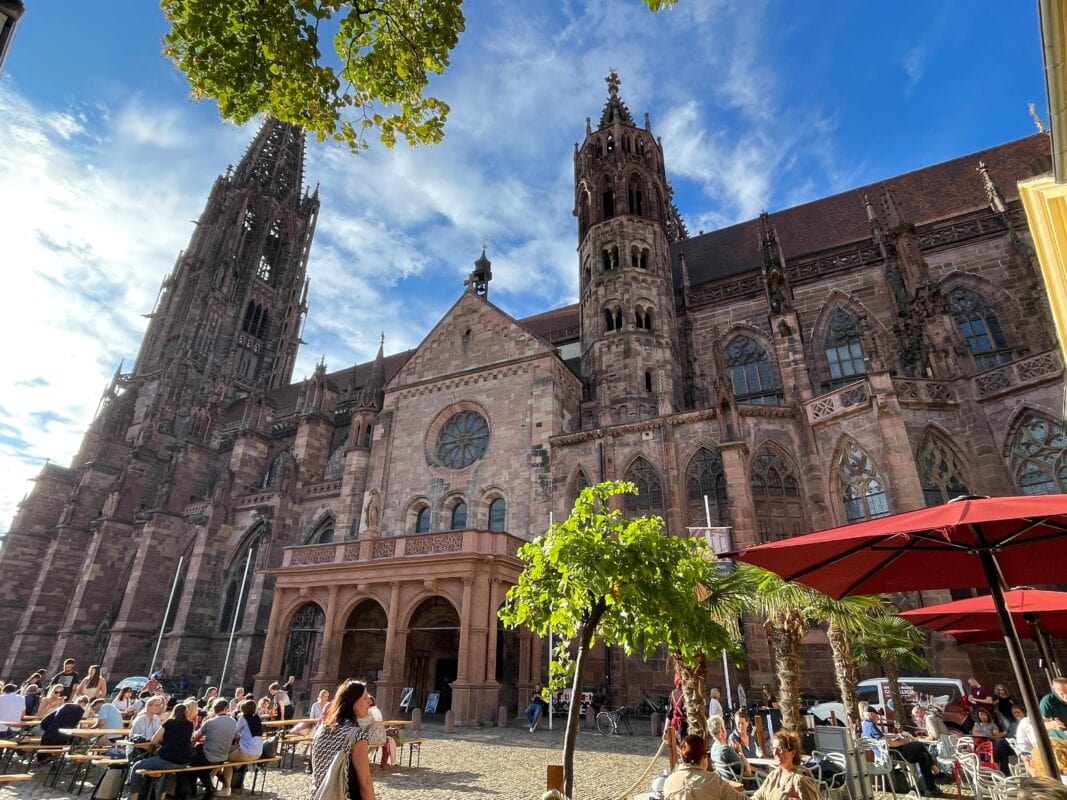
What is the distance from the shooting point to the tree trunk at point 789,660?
9.55 meters

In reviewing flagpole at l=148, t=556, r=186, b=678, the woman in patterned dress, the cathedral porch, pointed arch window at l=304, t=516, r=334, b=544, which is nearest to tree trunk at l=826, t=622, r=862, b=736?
the woman in patterned dress

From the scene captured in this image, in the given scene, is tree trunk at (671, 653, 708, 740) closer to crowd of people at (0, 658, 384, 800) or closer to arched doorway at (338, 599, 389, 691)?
crowd of people at (0, 658, 384, 800)

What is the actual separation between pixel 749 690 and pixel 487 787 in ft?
33.0

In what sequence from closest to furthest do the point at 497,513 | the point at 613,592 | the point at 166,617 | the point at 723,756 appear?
Answer: the point at 613,592, the point at 723,756, the point at 497,513, the point at 166,617

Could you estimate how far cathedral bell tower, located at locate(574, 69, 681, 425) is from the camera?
928 inches

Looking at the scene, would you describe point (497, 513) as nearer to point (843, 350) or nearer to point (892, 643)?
point (892, 643)

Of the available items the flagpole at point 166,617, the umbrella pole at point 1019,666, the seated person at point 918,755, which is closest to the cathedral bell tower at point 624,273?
the seated person at point 918,755

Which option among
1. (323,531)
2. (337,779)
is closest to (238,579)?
(323,531)

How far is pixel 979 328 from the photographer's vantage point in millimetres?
21109

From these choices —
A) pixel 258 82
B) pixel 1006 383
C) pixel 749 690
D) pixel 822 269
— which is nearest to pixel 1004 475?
pixel 1006 383

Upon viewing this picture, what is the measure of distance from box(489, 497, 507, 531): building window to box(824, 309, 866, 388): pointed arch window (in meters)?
13.0

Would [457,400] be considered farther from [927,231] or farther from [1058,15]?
[1058,15]

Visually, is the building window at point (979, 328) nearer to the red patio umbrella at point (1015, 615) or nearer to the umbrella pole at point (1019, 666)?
the red patio umbrella at point (1015, 615)

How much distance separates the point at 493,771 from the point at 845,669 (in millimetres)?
6184
